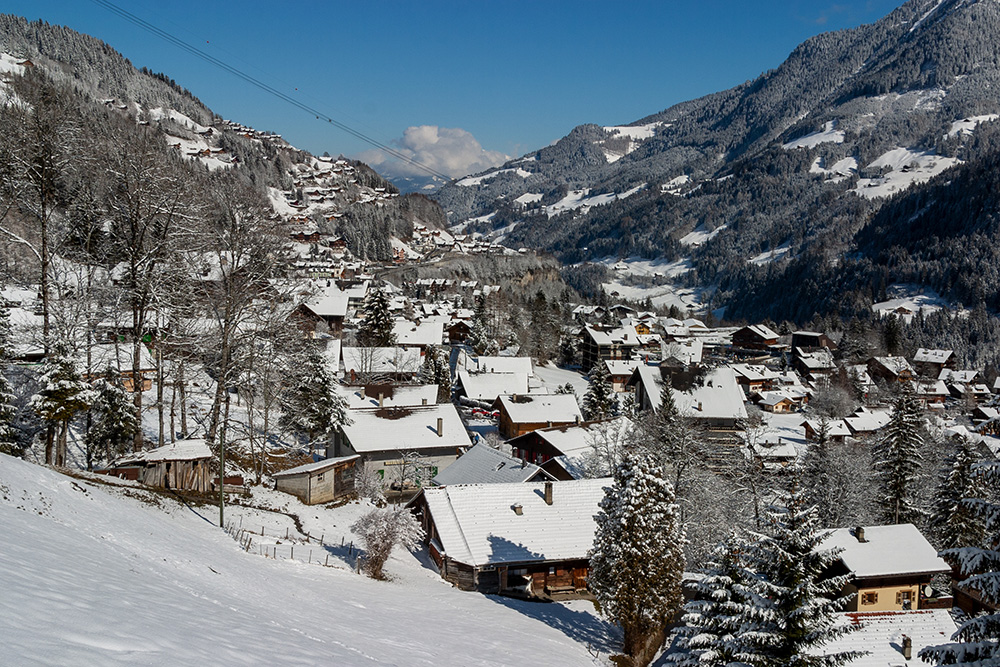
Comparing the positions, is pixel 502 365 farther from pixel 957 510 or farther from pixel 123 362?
pixel 957 510

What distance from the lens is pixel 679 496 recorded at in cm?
2744

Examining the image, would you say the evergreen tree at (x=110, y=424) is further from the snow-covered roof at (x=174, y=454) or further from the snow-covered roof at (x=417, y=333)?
the snow-covered roof at (x=417, y=333)

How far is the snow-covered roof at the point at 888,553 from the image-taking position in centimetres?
2384

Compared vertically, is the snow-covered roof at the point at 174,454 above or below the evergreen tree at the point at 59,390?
below

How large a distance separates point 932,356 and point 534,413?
84.7 m

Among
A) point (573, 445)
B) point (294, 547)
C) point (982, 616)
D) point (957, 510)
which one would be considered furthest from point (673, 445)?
point (982, 616)

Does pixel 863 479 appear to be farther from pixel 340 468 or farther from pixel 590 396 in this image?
pixel 340 468

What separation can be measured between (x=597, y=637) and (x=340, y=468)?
44.9ft

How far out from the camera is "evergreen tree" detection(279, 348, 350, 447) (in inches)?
1347

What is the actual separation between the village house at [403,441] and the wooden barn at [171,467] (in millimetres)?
11879

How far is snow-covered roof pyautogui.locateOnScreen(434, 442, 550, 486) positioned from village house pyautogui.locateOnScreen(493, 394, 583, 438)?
43.6 ft

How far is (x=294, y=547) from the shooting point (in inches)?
723

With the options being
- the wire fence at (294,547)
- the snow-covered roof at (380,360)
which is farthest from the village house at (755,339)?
the wire fence at (294,547)

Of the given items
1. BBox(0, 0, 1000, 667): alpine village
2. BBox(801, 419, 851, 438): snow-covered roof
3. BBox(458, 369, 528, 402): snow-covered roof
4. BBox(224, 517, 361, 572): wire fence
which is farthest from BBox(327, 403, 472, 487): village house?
BBox(801, 419, 851, 438): snow-covered roof
